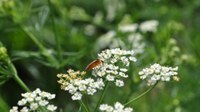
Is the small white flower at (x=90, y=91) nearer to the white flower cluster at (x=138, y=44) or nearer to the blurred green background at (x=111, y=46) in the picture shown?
the blurred green background at (x=111, y=46)

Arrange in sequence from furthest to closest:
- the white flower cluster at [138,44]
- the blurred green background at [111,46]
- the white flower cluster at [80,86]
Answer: the white flower cluster at [138,44], the blurred green background at [111,46], the white flower cluster at [80,86]

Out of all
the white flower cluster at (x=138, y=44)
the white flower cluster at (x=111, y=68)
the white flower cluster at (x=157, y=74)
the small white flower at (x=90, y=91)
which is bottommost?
the small white flower at (x=90, y=91)

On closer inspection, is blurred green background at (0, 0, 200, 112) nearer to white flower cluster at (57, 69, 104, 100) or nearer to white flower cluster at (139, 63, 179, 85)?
white flower cluster at (57, 69, 104, 100)

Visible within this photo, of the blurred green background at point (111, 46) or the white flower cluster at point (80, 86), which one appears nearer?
the white flower cluster at point (80, 86)

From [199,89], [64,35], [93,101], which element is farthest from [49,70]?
[199,89]

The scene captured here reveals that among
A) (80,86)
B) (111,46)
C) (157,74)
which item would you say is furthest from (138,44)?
(80,86)

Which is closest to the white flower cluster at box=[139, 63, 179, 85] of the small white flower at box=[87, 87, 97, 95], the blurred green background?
the small white flower at box=[87, 87, 97, 95]

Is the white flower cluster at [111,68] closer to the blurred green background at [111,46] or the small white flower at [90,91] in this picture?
the small white flower at [90,91]

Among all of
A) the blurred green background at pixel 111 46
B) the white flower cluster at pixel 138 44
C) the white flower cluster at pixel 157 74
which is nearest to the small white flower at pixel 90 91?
the white flower cluster at pixel 157 74

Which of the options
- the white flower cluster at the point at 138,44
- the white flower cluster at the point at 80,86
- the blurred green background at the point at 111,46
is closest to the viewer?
the white flower cluster at the point at 80,86

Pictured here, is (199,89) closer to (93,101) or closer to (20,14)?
(93,101)

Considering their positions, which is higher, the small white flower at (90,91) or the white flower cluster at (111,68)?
the white flower cluster at (111,68)
